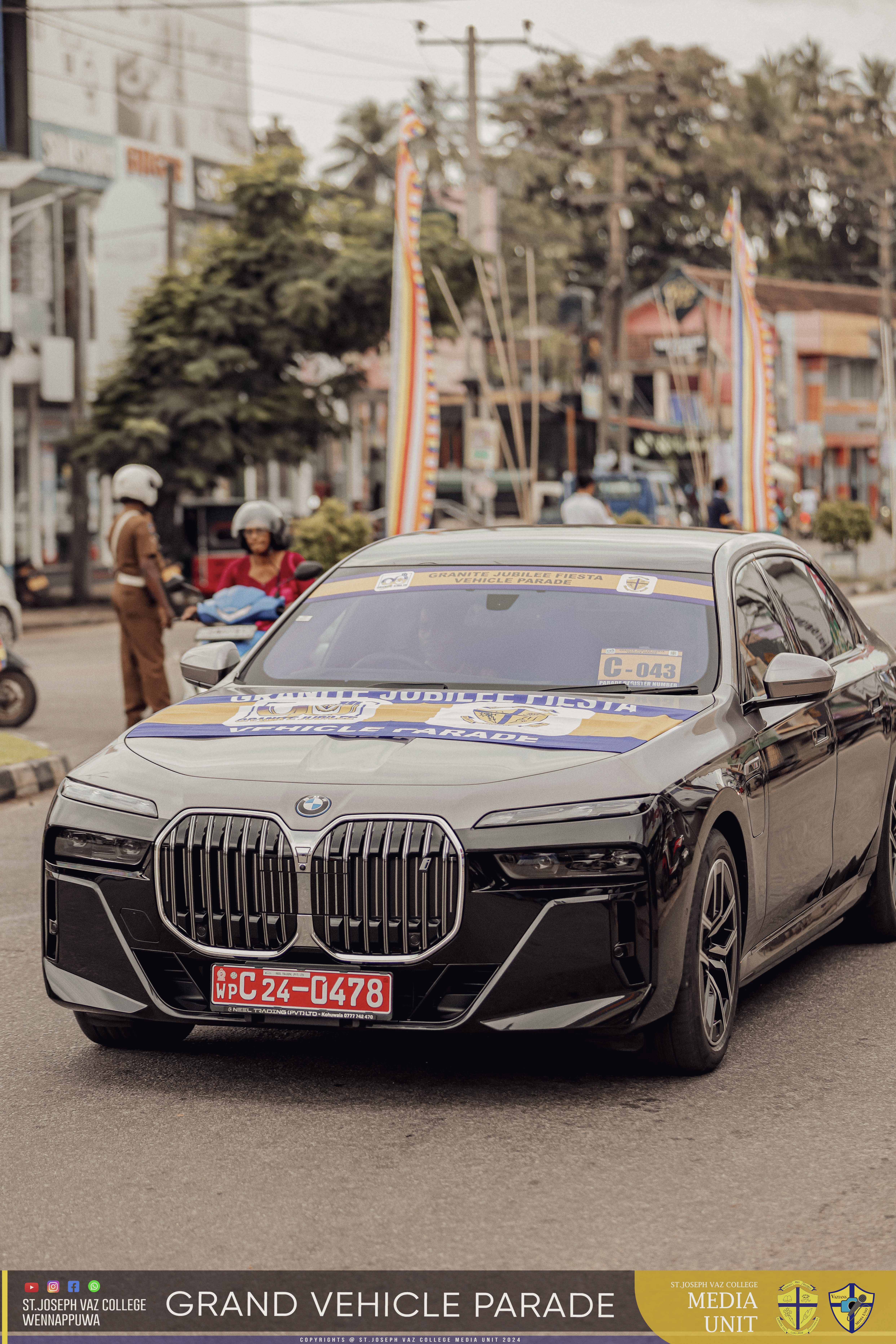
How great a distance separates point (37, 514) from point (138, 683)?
21.0 metres

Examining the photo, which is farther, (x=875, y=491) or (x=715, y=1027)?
(x=875, y=491)

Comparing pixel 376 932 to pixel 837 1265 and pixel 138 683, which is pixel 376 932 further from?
pixel 138 683

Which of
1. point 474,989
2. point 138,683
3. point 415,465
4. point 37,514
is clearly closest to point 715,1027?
point 474,989

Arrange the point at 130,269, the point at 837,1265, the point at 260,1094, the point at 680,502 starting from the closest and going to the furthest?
the point at 837,1265 < the point at 260,1094 < the point at 130,269 < the point at 680,502

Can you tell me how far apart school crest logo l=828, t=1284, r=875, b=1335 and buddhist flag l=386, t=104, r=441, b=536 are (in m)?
13.4

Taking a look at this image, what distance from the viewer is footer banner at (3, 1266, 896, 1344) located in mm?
3709

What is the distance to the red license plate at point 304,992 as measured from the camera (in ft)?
16.4

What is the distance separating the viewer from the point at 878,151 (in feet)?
281

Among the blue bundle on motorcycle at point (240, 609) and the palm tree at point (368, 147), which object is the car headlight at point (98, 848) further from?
the palm tree at point (368, 147)

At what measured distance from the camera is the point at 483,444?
3019 cm

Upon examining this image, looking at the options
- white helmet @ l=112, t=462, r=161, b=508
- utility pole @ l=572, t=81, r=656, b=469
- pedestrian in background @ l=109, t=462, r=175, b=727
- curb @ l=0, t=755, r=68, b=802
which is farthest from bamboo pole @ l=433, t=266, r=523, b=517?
utility pole @ l=572, t=81, r=656, b=469

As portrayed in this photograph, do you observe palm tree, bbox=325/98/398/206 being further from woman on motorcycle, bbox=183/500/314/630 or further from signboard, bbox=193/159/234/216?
woman on motorcycle, bbox=183/500/314/630

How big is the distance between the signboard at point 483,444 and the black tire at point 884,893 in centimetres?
2238

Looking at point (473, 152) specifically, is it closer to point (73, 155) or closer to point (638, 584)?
point (73, 155)
